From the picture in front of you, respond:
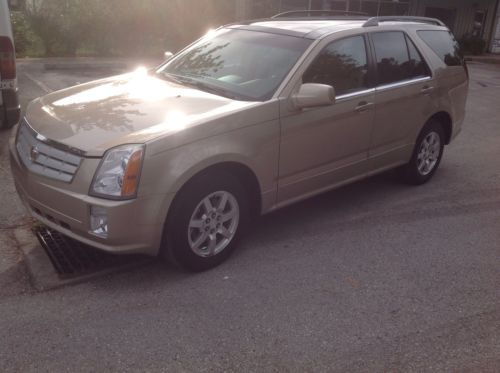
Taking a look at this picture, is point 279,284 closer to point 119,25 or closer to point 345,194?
point 345,194

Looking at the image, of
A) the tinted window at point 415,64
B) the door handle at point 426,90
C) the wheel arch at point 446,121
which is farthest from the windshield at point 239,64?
the wheel arch at point 446,121

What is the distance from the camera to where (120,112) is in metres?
3.96

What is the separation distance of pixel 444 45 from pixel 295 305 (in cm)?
391

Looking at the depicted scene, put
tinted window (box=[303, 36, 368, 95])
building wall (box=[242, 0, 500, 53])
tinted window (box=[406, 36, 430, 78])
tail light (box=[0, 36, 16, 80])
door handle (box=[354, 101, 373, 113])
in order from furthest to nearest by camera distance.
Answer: building wall (box=[242, 0, 500, 53]), tail light (box=[0, 36, 16, 80]), tinted window (box=[406, 36, 430, 78]), door handle (box=[354, 101, 373, 113]), tinted window (box=[303, 36, 368, 95])

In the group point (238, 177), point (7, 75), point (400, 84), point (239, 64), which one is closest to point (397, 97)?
point (400, 84)

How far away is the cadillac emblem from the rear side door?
300 centimetres

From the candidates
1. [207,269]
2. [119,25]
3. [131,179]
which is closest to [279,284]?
[207,269]

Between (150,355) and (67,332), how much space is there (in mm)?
558

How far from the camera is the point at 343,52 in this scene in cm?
481

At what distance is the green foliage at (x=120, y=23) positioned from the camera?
14.4 metres

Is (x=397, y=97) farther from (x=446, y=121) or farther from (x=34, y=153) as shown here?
(x=34, y=153)

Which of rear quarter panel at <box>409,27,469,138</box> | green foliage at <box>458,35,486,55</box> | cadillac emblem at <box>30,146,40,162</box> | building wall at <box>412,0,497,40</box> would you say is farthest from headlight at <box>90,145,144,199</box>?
green foliage at <box>458,35,486,55</box>

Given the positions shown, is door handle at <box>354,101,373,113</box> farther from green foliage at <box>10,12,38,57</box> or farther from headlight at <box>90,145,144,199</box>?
green foliage at <box>10,12,38,57</box>

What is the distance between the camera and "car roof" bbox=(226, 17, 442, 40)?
4734 mm
